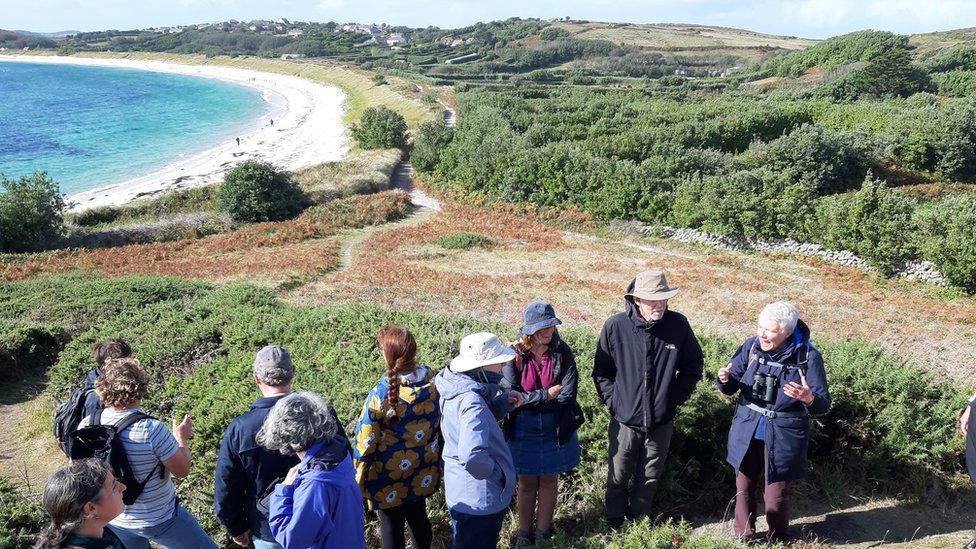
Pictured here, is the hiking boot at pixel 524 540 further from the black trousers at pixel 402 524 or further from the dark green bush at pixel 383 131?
the dark green bush at pixel 383 131

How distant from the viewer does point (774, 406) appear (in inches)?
187

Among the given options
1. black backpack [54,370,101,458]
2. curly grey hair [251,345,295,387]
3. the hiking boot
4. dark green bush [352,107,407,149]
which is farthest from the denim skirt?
Answer: dark green bush [352,107,407,149]

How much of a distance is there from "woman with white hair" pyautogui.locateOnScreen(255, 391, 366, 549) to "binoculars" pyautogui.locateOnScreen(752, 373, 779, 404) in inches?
121

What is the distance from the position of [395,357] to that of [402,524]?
1.47m

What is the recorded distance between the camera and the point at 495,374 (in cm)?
439

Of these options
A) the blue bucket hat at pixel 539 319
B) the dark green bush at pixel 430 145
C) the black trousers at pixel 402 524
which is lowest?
the dark green bush at pixel 430 145

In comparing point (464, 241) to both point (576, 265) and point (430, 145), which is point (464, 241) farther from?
point (430, 145)

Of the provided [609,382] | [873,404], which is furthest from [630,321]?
[873,404]

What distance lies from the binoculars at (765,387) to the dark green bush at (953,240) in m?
15.1

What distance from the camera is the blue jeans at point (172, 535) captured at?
4391mm

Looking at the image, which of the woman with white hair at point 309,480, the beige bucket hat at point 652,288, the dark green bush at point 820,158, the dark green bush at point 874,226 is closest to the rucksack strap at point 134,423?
the woman with white hair at point 309,480

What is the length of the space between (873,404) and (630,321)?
2816 millimetres

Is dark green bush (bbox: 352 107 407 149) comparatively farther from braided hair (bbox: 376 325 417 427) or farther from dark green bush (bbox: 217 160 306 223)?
braided hair (bbox: 376 325 417 427)

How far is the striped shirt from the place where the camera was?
4137 millimetres
